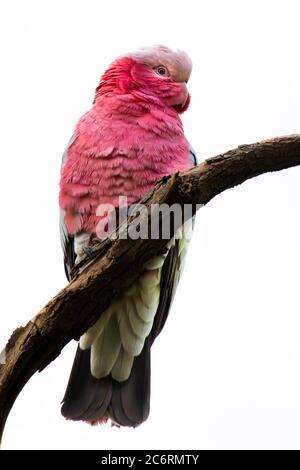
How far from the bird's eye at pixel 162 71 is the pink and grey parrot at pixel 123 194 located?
29 mm

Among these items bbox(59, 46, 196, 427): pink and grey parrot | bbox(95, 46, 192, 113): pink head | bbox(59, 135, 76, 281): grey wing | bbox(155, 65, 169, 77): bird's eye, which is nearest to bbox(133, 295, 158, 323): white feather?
bbox(59, 46, 196, 427): pink and grey parrot

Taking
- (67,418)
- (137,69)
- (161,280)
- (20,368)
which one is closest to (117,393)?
(67,418)

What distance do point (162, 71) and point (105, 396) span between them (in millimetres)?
2771

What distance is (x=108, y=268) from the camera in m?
4.48

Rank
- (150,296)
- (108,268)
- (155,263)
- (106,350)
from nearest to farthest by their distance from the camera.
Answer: (108,268), (155,263), (150,296), (106,350)

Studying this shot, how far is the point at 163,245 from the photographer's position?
180 inches

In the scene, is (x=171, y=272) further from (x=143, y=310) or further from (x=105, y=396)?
(x=105, y=396)

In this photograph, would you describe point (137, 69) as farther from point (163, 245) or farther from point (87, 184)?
point (163, 245)

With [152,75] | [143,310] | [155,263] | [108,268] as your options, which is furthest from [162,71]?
[108,268]

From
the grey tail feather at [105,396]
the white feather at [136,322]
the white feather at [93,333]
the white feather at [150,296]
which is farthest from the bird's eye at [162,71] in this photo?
the grey tail feather at [105,396]

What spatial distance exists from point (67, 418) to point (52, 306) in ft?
4.68

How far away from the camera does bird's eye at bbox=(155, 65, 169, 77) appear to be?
5953 millimetres

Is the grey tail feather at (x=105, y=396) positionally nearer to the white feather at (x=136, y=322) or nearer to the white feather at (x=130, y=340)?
the white feather at (x=130, y=340)
